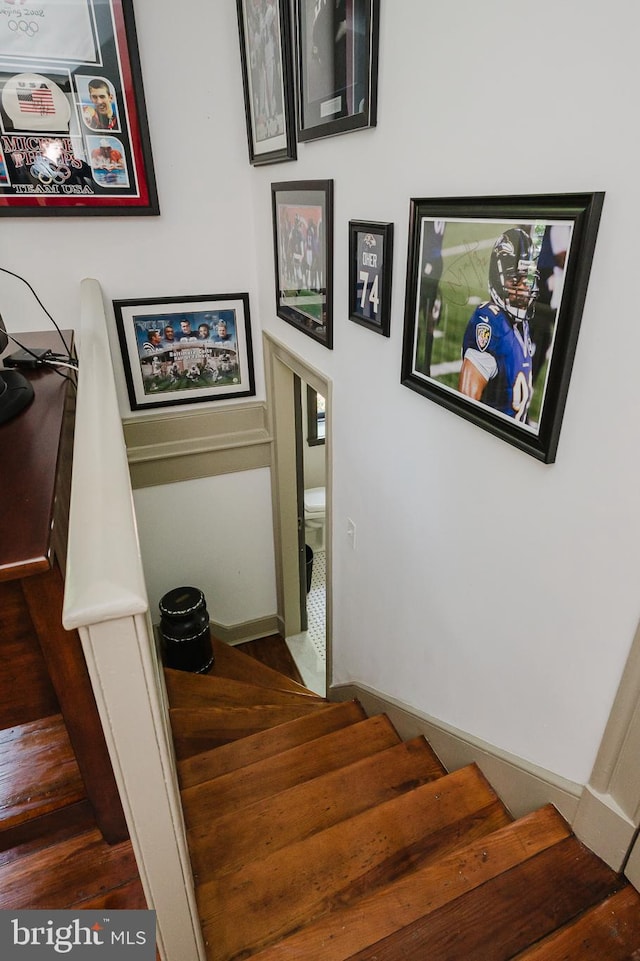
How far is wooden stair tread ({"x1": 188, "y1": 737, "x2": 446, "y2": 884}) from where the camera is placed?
1.50 metres

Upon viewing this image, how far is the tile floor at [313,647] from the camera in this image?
3568mm

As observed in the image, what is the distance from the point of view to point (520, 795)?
1449 mm

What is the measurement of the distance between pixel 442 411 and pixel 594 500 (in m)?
0.53

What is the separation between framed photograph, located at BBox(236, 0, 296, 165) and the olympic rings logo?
2.84 ft

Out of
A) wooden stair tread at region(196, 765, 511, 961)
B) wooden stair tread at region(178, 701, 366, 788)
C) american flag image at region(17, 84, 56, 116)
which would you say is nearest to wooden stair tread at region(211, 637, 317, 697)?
wooden stair tread at region(178, 701, 366, 788)

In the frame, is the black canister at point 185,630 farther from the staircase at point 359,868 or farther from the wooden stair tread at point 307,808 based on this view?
the wooden stair tread at point 307,808

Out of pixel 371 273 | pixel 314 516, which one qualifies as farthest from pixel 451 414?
pixel 314 516

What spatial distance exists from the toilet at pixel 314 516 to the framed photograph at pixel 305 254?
7.45 feet

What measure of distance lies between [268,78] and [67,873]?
272cm

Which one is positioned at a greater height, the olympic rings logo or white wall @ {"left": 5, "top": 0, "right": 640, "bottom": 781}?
the olympic rings logo

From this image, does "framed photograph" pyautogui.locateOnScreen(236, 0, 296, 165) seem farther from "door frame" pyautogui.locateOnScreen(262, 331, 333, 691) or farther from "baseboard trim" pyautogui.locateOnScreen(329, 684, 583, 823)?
"baseboard trim" pyautogui.locateOnScreen(329, 684, 583, 823)

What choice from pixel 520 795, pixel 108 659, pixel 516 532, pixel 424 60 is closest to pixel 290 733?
pixel 520 795

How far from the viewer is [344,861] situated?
1424 millimetres

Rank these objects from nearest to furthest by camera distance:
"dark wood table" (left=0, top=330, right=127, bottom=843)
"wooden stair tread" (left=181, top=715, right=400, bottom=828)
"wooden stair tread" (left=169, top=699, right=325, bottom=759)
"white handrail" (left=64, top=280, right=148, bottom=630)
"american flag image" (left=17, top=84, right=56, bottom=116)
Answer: "white handrail" (left=64, top=280, right=148, bottom=630), "dark wood table" (left=0, top=330, right=127, bottom=843), "wooden stair tread" (left=181, top=715, right=400, bottom=828), "wooden stair tread" (left=169, top=699, right=325, bottom=759), "american flag image" (left=17, top=84, right=56, bottom=116)
